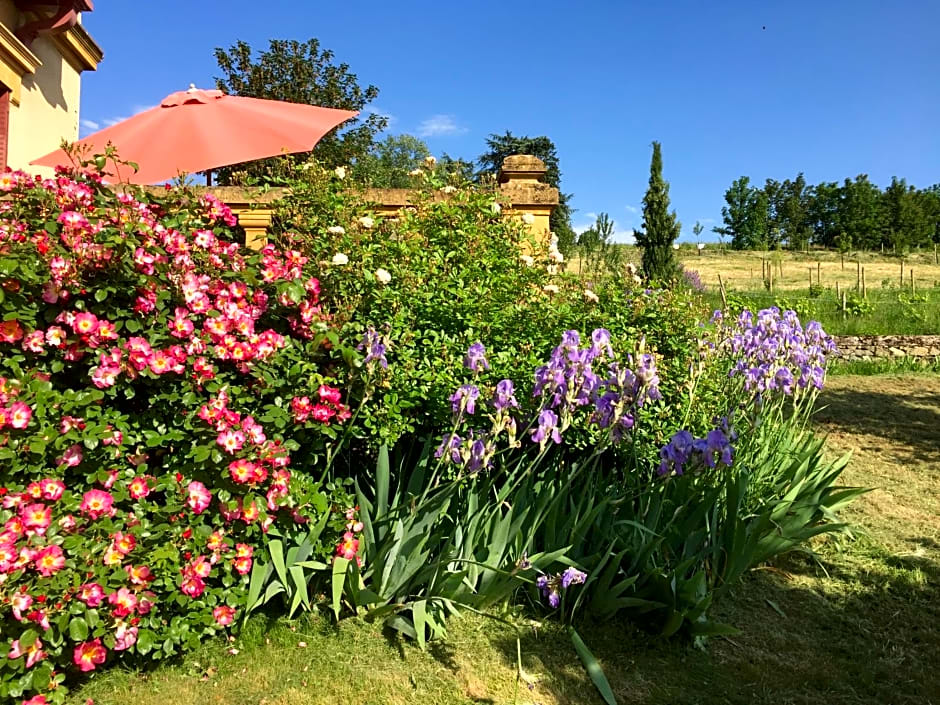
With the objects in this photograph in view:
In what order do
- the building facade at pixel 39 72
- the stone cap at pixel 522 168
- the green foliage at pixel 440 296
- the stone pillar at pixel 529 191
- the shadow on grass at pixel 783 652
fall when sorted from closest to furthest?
1. the shadow on grass at pixel 783 652
2. the green foliage at pixel 440 296
3. the stone pillar at pixel 529 191
4. the stone cap at pixel 522 168
5. the building facade at pixel 39 72

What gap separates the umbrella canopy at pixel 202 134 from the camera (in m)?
4.70

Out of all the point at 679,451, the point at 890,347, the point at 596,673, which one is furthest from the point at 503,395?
the point at 890,347

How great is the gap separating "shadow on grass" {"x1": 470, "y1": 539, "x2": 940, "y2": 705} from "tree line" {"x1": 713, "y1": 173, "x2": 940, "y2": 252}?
40011mm

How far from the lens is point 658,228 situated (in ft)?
58.2

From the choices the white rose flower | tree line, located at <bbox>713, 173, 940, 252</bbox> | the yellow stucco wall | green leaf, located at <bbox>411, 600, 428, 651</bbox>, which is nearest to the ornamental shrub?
green leaf, located at <bbox>411, 600, 428, 651</bbox>

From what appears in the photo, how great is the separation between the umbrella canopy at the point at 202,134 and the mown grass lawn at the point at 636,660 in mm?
3295

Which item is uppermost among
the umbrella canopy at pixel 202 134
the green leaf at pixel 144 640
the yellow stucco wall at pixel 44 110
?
the yellow stucco wall at pixel 44 110

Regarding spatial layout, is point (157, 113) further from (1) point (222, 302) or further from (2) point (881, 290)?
(2) point (881, 290)

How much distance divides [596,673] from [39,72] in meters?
9.41

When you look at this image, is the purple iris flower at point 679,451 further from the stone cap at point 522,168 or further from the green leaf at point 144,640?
the stone cap at point 522,168

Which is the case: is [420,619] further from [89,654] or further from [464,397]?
[89,654]

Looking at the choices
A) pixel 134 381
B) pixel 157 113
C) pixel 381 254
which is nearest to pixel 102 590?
pixel 134 381

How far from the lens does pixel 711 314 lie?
4.41 meters

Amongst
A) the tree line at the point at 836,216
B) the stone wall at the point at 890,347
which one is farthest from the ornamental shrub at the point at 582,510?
the tree line at the point at 836,216
